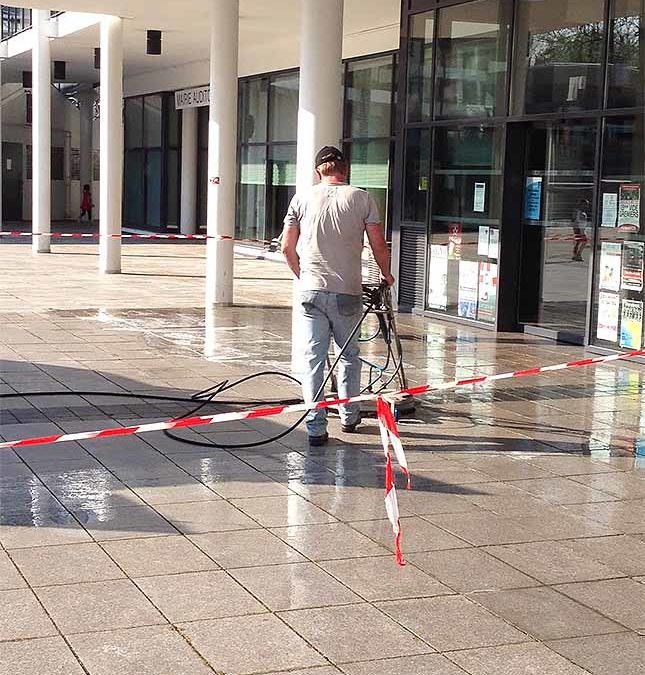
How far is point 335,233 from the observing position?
805cm

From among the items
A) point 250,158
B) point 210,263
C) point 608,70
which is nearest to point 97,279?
point 210,263

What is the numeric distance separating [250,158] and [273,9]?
846 centimetres

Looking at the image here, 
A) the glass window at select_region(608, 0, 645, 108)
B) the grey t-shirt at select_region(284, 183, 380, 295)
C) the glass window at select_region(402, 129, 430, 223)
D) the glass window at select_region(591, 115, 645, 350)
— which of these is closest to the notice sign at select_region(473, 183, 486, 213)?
the glass window at select_region(402, 129, 430, 223)

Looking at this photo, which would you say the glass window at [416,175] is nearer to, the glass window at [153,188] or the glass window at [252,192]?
the glass window at [252,192]

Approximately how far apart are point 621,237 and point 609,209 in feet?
1.11

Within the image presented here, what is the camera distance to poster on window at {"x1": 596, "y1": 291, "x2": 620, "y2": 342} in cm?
1250

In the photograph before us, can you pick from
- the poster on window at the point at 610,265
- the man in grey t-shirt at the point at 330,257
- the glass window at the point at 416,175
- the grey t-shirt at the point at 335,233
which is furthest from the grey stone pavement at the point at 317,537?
the glass window at the point at 416,175

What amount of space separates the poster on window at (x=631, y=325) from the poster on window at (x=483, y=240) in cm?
254

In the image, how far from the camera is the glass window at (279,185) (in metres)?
25.8

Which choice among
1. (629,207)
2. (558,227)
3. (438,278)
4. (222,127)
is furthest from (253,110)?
(629,207)

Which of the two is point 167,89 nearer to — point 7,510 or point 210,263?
point 210,263

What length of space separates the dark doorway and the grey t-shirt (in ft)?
116

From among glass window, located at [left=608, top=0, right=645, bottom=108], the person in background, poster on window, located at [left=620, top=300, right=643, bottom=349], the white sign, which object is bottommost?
poster on window, located at [left=620, top=300, right=643, bottom=349]

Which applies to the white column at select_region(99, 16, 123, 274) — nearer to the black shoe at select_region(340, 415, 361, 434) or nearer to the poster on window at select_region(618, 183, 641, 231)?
the poster on window at select_region(618, 183, 641, 231)
